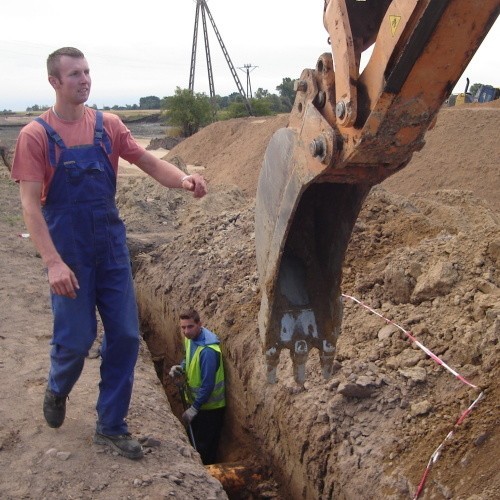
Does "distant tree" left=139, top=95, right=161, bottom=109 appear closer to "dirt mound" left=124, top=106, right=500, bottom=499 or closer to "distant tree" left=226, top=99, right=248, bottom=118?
"distant tree" left=226, top=99, right=248, bottom=118

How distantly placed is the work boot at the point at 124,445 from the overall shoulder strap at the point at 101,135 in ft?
5.73

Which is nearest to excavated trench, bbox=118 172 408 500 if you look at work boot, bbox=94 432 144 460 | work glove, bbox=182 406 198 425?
work glove, bbox=182 406 198 425

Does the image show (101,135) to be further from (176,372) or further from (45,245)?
(176,372)

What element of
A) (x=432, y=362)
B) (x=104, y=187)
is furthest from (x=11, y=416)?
(x=432, y=362)

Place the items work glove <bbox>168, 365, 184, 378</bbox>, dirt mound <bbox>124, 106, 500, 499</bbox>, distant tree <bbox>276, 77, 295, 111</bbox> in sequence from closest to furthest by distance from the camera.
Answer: dirt mound <bbox>124, 106, 500, 499</bbox> < work glove <bbox>168, 365, 184, 378</bbox> < distant tree <bbox>276, 77, 295, 111</bbox>

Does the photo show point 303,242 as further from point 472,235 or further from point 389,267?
point 472,235

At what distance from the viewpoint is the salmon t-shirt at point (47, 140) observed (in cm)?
358

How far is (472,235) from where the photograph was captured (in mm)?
6035

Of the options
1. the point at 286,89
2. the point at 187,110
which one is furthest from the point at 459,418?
the point at 286,89

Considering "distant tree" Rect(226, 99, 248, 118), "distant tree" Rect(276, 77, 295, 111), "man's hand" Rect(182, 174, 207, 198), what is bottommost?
"man's hand" Rect(182, 174, 207, 198)

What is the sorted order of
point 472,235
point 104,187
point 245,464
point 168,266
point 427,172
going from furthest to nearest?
1. point 427,172
2. point 168,266
3. point 472,235
4. point 245,464
5. point 104,187

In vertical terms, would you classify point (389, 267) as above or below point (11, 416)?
above

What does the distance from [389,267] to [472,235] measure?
2.69ft

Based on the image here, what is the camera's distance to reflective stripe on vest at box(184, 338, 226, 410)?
620 cm
